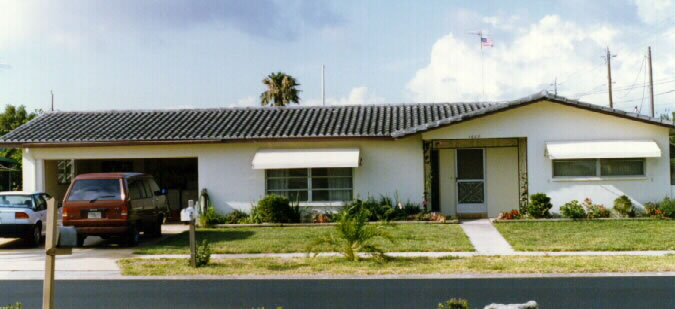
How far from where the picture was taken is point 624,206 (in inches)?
691

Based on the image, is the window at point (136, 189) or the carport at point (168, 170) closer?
the window at point (136, 189)

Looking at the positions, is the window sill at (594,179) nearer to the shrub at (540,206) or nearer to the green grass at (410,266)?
the shrub at (540,206)

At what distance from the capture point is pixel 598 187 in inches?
714

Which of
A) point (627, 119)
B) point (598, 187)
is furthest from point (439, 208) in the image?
point (627, 119)

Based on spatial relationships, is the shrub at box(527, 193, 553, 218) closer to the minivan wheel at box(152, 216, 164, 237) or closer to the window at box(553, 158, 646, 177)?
the window at box(553, 158, 646, 177)

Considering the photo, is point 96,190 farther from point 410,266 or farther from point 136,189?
point 410,266

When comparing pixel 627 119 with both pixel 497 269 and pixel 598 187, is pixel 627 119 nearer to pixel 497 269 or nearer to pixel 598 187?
pixel 598 187

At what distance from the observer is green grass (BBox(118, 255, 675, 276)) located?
11.0m

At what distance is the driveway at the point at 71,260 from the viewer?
1167cm

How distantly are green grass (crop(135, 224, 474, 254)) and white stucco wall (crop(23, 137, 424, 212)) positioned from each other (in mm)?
1830

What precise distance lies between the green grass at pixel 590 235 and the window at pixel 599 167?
1.75m

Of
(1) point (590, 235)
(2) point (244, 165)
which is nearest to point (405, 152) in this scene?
(2) point (244, 165)

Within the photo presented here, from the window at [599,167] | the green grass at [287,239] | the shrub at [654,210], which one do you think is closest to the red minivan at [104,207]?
the green grass at [287,239]

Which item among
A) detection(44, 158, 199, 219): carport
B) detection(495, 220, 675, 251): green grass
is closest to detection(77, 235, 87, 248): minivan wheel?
detection(44, 158, 199, 219): carport
